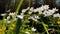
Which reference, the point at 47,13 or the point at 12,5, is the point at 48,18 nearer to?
the point at 47,13

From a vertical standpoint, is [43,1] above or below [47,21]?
above

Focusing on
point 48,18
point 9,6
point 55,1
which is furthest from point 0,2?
point 48,18

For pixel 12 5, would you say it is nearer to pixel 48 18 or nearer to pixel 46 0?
pixel 46 0

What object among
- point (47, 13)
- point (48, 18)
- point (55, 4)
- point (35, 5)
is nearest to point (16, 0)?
point (35, 5)

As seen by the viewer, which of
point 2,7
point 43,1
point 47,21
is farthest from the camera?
point 2,7

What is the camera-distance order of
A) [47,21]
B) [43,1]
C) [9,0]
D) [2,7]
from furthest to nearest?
[2,7]
[9,0]
[43,1]
[47,21]

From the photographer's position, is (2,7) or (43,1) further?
(2,7)

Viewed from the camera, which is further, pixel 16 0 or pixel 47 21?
A: pixel 16 0

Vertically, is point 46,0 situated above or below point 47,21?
above

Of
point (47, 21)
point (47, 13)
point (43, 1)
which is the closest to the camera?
point (47, 13)
